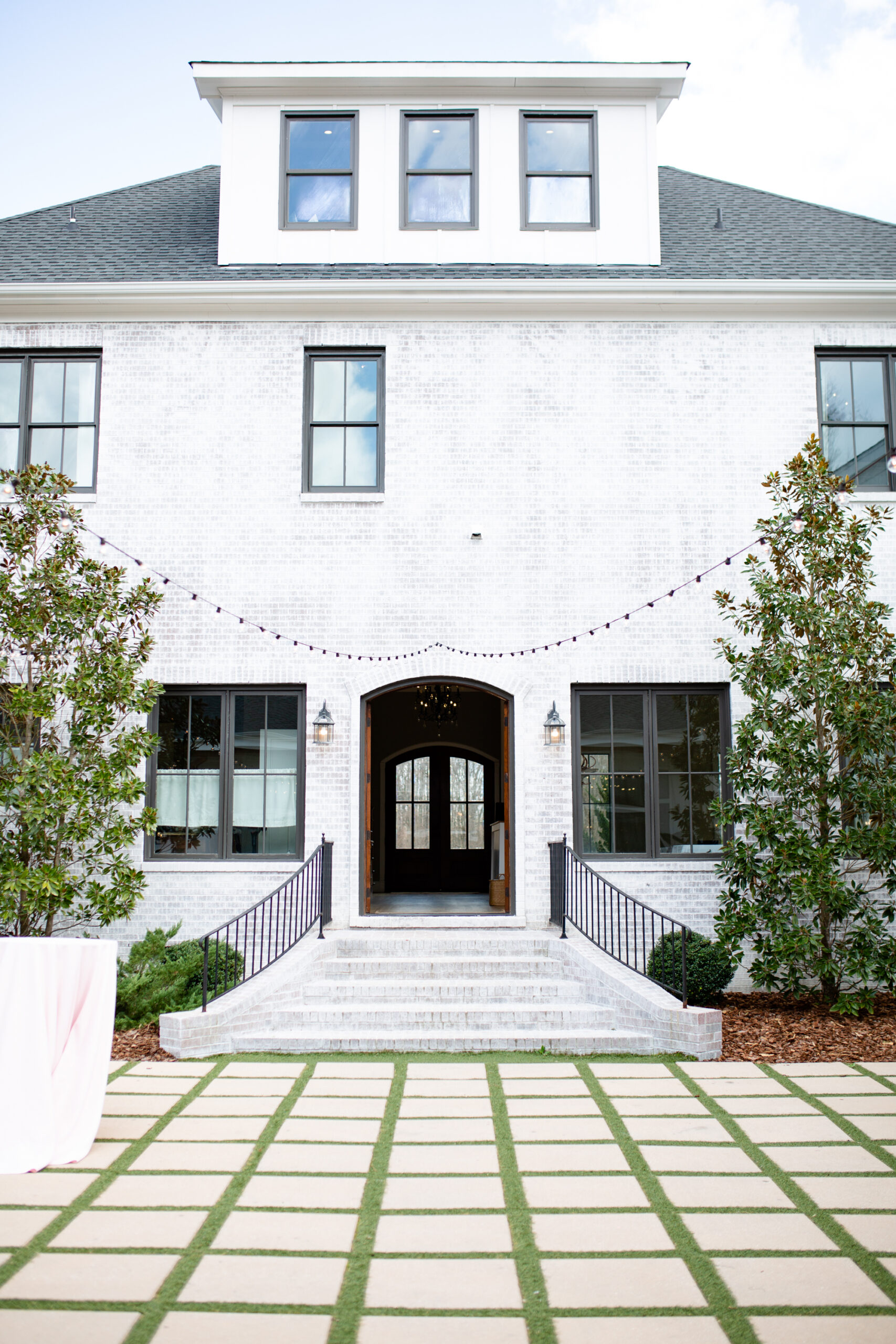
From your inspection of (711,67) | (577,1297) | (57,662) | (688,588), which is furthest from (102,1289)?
(711,67)

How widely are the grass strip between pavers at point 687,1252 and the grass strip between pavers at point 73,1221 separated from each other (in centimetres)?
199

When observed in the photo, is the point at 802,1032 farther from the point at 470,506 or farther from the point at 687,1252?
the point at 470,506

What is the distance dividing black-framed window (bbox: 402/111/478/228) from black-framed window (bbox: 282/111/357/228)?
57cm

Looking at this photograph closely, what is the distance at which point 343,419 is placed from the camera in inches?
389

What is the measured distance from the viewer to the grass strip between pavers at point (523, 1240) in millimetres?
3344

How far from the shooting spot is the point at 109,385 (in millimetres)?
9820

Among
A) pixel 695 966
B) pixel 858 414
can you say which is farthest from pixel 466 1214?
pixel 858 414

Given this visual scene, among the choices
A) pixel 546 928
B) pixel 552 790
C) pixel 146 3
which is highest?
pixel 146 3

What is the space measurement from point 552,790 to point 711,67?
955 cm

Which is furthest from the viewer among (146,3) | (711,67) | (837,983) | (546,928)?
(146,3)

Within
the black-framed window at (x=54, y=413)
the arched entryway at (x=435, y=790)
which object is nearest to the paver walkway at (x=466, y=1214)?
the black-framed window at (x=54, y=413)

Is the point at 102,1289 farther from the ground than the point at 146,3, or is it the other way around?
the point at 146,3

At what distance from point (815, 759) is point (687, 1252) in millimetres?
4921

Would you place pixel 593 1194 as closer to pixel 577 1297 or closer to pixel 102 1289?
pixel 577 1297
